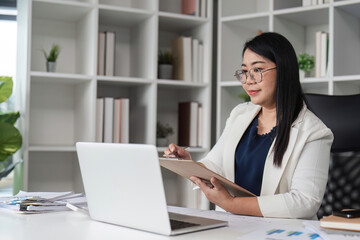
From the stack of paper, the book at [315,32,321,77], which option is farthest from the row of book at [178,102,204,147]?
the stack of paper

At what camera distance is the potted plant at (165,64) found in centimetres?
337

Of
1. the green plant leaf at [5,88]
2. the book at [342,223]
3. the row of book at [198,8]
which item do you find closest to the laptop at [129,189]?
the book at [342,223]

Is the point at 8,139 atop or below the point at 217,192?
atop

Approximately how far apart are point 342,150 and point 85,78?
64.5 inches

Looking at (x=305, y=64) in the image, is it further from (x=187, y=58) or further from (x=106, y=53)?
(x=106, y=53)


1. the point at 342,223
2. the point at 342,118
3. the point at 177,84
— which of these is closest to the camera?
the point at 342,223

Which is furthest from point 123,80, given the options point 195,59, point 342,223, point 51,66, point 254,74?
point 342,223

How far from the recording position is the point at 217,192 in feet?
5.26

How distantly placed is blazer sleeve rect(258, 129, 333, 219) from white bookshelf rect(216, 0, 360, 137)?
1.20 meters

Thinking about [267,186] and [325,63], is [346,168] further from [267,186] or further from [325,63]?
[325,63]

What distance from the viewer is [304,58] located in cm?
305

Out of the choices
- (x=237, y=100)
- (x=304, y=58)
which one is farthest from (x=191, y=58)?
(x=304, y=58)

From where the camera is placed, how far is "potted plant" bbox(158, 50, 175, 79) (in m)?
3.37

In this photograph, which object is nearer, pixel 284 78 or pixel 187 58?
pixel 284 78
